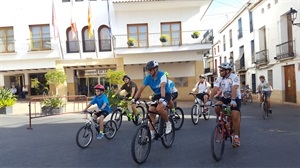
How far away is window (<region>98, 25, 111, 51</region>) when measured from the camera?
72.3ft

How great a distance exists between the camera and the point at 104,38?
22.1 m

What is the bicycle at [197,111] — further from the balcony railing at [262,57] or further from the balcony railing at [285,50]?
the balcony railing at [262,57]

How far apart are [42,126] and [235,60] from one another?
27518mm

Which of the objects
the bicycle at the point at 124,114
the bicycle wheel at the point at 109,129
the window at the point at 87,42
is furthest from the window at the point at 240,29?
the bicycle wheel at the point at 109,129

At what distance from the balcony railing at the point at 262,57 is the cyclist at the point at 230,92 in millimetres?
19164

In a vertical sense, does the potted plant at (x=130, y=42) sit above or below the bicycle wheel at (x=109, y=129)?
above

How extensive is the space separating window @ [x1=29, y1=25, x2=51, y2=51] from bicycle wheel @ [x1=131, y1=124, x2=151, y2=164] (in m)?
18.0

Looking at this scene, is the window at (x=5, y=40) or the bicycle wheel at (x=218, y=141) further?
the window at (x=5, y=40)

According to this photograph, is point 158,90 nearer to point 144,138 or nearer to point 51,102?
point 144,138

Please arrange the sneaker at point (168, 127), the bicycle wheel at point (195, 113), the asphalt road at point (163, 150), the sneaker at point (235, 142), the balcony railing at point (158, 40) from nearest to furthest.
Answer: the asphalt road at point (163, 150), the sneaker at point (235, 142), the sneaker at point (168, 127), the bicycle wheel at point (195, 113), the balcony railing at point (158, 40)

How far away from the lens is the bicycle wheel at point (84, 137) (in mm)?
6909

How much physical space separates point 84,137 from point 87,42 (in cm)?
1594

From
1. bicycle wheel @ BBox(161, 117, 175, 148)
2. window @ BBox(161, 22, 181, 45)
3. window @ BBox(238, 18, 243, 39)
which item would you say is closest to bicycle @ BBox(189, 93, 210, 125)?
bicycle wheel @ BBox(161, 117, 175, 148)

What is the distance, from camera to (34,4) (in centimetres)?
2161
